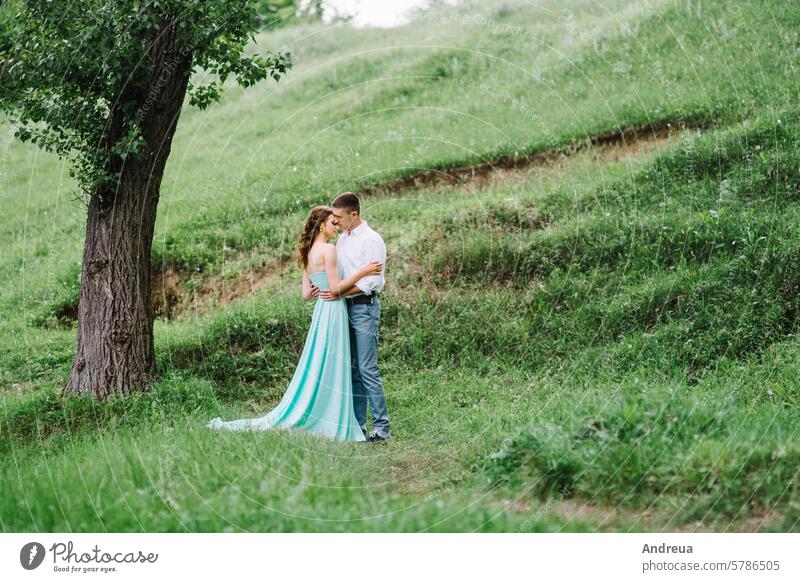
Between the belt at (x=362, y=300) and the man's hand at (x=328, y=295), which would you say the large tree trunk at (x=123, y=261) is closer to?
the man's hand at (x=328, y=295)

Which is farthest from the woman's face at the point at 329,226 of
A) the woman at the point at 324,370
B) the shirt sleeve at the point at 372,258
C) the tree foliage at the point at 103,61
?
the tree foliage at the point at 103,61

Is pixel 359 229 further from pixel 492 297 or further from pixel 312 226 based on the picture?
pixel 492 297

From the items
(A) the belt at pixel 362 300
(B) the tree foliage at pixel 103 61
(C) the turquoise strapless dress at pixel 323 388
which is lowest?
(C) the turquoise strapless dress at pixel 323 388

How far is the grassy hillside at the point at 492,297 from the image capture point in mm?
6457

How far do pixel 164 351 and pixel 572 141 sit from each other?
8075 millimetres

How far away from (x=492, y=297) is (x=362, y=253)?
339cm

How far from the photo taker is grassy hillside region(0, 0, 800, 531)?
646 cm

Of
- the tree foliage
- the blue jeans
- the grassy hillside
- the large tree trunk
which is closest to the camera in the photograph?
the grassy hillside

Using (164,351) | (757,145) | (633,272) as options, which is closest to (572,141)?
(757,145)

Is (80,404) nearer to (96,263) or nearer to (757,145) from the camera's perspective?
(96,263)

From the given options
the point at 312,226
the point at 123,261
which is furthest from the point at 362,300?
the point at 123,261

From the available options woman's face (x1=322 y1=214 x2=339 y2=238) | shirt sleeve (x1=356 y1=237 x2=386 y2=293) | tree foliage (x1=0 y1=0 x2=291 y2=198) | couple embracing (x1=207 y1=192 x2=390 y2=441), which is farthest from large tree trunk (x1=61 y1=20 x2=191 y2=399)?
shirt sleeve (x1=356 y1=237 x2=386 y2=293)

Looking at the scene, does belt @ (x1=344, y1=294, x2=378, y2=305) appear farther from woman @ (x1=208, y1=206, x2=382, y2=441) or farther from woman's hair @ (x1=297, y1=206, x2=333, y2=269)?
woman's hair @ (x1=297, y1=206, x2=333, y2=269)

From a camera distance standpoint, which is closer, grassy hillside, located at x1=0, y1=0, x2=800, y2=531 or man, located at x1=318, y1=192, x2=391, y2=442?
grassy hillside, located at x1=0, y1=0, x2=800, y2=531
